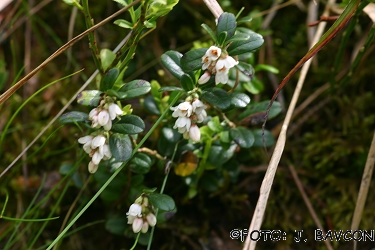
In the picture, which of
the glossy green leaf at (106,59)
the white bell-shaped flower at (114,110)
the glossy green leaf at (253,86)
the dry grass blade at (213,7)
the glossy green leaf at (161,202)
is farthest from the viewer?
the glossy green leaf at (253,86)

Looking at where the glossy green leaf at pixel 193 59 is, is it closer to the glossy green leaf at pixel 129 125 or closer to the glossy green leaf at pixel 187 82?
the glossy green leaf at pixel 187 82

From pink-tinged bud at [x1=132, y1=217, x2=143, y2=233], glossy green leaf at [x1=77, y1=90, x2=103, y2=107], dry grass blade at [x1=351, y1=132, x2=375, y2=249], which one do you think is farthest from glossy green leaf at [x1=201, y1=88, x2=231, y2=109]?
dry grass blade at [x1=351, y1=132, x2=375, y2=249]

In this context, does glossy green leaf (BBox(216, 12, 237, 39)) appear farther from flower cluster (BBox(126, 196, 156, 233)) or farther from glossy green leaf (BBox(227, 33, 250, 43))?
flower cluster (BBox(126, 196, 156, 233))

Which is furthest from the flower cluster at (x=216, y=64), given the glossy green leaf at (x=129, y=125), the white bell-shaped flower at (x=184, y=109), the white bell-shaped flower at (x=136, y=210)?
the white bell-shaped flower at (x=136, y=210)

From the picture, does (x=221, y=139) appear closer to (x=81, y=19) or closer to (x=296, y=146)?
(x=296, y=146)

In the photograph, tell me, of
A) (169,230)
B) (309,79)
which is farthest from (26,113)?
(309,79)
